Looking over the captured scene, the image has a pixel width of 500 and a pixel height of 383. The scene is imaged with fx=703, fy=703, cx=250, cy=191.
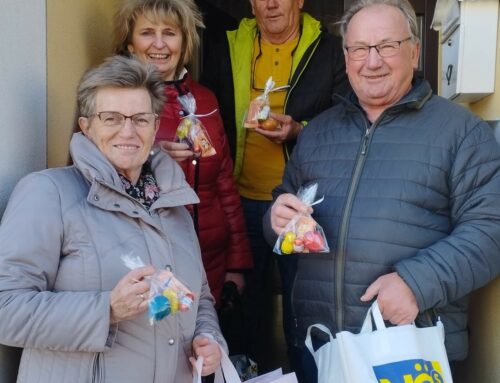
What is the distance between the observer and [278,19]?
3711 millimetres

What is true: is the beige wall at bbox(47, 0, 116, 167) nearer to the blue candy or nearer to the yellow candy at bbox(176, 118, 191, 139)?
the yellow candy at bbox(176, 118, 191, 139)

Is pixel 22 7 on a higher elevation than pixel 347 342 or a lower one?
higher

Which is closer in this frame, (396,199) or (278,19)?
(396,199)

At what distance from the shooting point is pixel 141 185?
8.32ft

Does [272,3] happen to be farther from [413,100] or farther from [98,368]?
[98,368]

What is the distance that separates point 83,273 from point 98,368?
299 mm

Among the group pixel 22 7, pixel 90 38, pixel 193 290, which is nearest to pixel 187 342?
pixel 193 290

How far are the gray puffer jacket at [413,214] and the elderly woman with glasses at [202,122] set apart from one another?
2.45 feet

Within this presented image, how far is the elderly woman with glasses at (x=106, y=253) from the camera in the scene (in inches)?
81.7

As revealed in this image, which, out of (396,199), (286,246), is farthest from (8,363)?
(396,199)

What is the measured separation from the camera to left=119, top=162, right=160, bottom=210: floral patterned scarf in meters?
2.46

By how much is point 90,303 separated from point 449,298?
1206mm

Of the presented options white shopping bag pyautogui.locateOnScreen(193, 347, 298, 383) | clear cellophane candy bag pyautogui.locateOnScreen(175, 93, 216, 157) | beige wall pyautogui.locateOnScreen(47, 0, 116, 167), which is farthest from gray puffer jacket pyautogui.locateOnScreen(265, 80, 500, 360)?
beige wall pyautogui.locateOnScreen(47, 0, 116, 167)

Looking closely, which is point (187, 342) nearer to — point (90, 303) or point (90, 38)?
point (90, 303)
